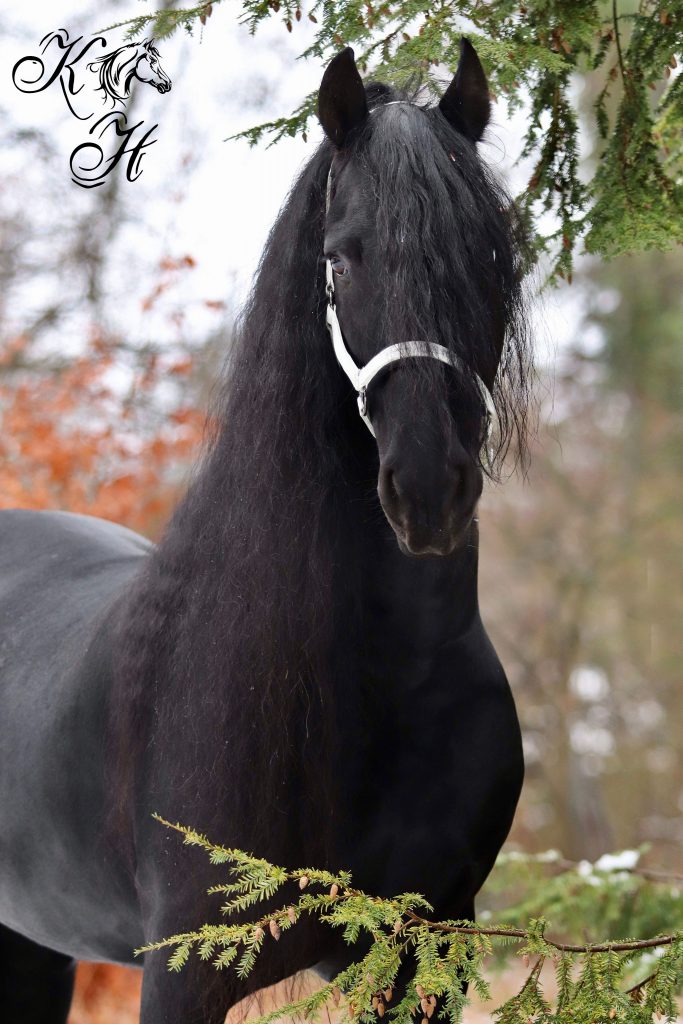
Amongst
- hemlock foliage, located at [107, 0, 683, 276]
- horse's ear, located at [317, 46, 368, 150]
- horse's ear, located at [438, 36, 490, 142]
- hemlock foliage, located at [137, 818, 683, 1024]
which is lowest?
hemlock foliage, located at [137, 818, 683, 1024]

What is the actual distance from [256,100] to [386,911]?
6.58 meters

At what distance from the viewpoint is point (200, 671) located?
2.05m

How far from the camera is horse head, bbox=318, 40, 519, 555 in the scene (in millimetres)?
1706

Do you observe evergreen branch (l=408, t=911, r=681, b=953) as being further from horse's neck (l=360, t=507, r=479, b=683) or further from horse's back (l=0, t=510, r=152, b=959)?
horse's back (l=0, t=510, r=152, b=959)

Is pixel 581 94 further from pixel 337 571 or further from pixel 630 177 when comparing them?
pixel 337 571

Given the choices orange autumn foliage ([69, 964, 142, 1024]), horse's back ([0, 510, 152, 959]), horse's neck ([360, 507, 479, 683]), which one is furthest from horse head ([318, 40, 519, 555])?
orange autumn foliage ([69, 964, 142, 1024])

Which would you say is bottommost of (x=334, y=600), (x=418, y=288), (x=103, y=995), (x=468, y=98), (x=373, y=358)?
(x=103, y=995)

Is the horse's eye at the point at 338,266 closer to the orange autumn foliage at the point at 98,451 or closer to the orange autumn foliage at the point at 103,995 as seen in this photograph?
the orange autumn foliage at the point at 98,451

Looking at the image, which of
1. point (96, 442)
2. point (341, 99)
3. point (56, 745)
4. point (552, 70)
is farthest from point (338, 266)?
point (96, 442)

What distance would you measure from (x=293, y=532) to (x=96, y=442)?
14.5 feet

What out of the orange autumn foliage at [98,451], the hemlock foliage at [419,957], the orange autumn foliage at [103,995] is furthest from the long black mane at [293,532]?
the orange autumn foliage at [103,995]

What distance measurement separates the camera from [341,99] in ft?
6.52

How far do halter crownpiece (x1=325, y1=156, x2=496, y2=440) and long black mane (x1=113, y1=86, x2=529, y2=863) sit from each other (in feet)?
0.17

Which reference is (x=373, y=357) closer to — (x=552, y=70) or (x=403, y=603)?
(x=403, y=603)
